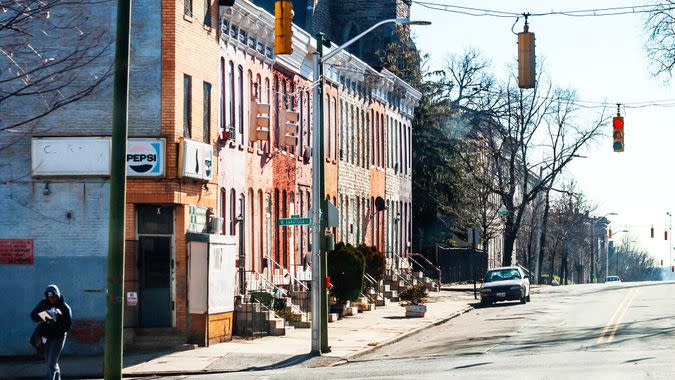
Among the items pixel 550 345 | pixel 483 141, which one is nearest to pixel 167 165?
pixel 550 345

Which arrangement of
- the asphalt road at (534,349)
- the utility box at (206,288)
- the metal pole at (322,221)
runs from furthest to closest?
the utility box at (206,288) → the metal pole at (322,221) → the asphalt road at (534,349)

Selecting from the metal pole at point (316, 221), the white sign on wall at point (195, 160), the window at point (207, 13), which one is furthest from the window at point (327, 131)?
the metal pole at point (316, 221)

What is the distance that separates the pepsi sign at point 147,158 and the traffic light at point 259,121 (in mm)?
6150

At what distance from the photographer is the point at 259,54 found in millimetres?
38156

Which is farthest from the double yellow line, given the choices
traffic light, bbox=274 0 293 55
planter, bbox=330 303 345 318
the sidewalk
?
traffic light, bbox=274 0 293 55

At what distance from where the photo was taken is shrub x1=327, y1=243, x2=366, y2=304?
4141cm

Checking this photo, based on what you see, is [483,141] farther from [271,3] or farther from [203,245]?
[203,245]

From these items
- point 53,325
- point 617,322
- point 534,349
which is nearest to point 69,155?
point 53,325

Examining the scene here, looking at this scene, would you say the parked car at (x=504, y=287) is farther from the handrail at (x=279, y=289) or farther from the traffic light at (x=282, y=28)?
the traffic light at (x=282, y=28)

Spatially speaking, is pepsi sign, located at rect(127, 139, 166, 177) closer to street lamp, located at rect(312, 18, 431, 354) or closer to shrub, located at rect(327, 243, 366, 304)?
street lamp, located at rect(312, 18, 431, 354)

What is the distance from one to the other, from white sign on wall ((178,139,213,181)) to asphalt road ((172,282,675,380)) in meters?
5.92

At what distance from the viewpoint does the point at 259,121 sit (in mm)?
34875

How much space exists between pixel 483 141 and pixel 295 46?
119 feet

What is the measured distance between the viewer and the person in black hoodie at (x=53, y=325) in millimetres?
19883
